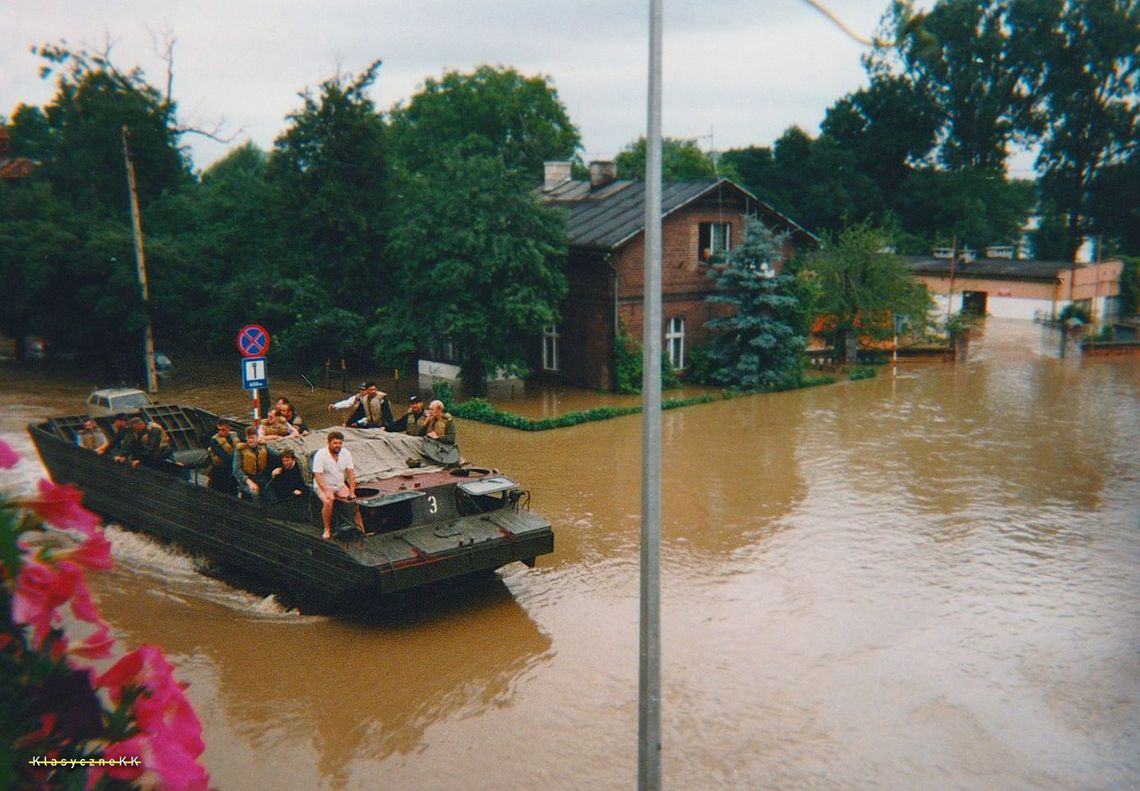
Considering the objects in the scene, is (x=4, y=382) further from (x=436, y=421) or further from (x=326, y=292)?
(x=436, y=421)

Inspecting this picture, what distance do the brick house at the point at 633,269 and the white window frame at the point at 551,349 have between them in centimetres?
3

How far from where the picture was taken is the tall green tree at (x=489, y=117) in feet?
194

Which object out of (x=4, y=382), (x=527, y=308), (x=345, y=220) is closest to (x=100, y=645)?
(x=527, y=308)

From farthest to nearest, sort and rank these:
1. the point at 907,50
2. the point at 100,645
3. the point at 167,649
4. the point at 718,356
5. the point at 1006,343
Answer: the point at 907,50
the point at 1006,343
the point at 718,356
the point at 167,649
the point at 100,645

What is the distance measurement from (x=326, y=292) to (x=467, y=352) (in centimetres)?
607

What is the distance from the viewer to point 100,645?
219 centimetres

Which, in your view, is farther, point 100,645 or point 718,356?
point 718,356

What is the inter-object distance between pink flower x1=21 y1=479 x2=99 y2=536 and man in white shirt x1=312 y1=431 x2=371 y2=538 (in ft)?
31.1

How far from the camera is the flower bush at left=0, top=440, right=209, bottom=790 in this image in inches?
77.8

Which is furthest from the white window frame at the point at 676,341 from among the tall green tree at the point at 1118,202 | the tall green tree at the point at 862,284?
the tall green tree at the point at 1118,202

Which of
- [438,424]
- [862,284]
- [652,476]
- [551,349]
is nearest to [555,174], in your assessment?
[551,349]

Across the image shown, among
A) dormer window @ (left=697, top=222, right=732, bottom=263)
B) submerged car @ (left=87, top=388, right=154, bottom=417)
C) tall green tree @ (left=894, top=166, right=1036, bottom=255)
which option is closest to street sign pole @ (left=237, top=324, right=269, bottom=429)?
submerged car @ (left=87, top=388, right=154, bottom=417)

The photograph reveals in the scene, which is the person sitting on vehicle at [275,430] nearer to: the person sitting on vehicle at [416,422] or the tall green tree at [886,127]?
the person sitting on vehicle at [416,422]

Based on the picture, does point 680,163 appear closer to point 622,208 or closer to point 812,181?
point 812,181
